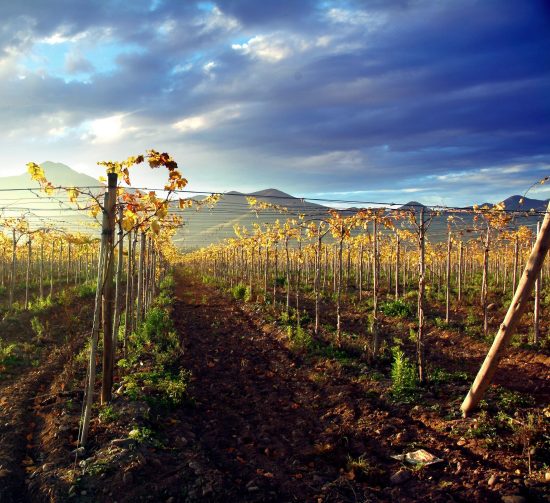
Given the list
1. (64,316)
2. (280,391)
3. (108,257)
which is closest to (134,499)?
(108,257)

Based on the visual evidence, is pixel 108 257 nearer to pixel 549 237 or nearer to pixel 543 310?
pixel 549 237

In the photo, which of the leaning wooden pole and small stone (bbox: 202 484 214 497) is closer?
small stone (bbox: 202 484 214 497)

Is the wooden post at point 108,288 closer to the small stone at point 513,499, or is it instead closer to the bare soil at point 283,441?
the bare soil at point 283,441

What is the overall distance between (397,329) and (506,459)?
9.93 m

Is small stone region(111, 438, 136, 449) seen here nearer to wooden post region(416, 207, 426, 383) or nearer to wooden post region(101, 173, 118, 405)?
wooden post region(101, 173, 118, 405)

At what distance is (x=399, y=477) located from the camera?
570cm

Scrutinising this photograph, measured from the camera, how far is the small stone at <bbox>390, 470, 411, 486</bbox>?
5625 millimetres

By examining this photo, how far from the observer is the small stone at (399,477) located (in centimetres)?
562

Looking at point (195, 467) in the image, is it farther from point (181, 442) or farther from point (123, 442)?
point (123, 442)

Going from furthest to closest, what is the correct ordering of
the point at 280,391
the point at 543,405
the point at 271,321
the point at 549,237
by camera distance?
the point at 271,321
the point at 280,391
the point at 543,405
the point at 549,237

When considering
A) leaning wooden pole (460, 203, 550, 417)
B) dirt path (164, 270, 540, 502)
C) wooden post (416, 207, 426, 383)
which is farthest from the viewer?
wooden post (416, 207, 426, 383)

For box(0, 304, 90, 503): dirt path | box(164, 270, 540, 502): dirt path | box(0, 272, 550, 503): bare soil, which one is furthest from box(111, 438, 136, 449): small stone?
box(0, 304, 90, 503): dirt path

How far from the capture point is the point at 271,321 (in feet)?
55.6

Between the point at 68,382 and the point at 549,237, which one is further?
the point at 68,382
